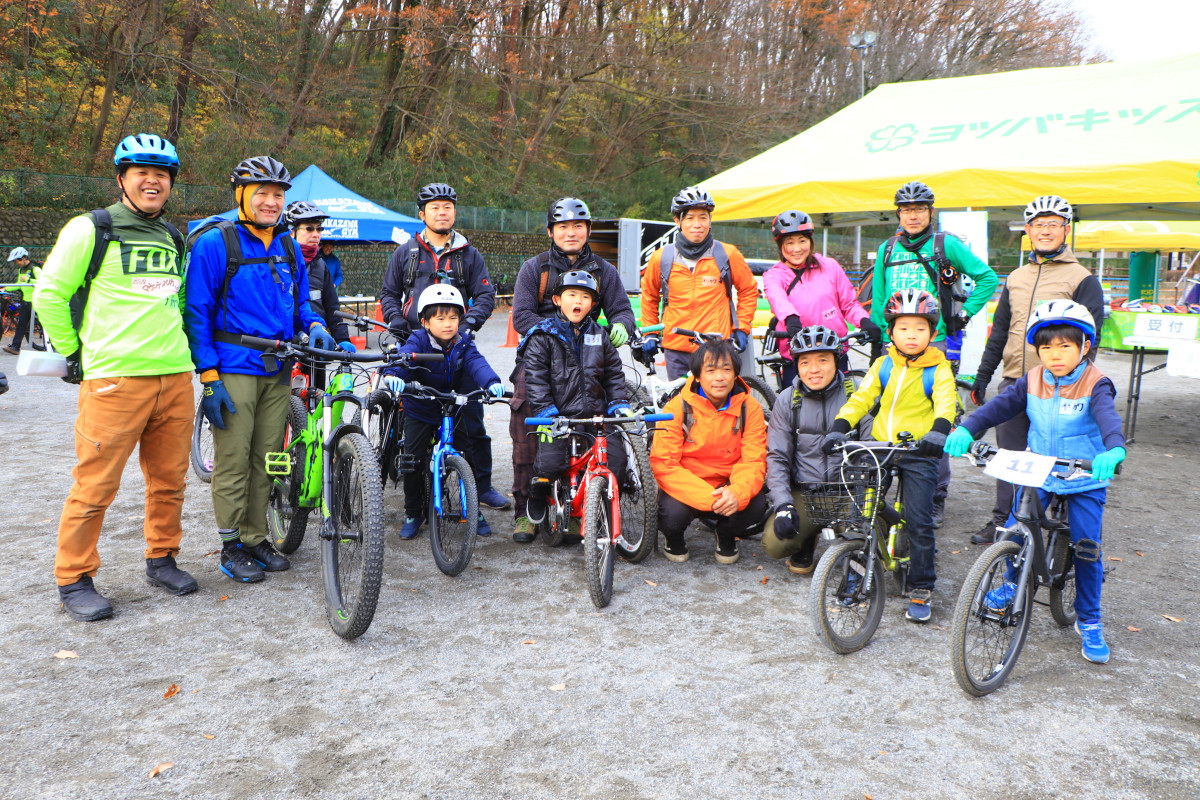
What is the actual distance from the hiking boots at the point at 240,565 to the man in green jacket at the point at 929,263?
413cm

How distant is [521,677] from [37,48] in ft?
73.4

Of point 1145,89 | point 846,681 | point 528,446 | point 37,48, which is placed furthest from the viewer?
point 37,48

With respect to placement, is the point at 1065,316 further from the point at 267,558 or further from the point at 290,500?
the point at 267,558

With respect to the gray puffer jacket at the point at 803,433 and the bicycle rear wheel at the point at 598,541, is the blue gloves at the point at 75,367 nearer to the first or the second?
the bicycle rear wheel at the point at 598,541

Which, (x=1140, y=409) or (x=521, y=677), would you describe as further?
(x=1140, y=409)

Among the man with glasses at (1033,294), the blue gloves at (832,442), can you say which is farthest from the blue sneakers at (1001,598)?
the man with glasses at (1033,294)

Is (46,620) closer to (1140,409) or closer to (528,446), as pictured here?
(528,446)

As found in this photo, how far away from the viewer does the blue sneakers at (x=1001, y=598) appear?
345 centimetres

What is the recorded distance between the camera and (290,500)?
4797 mm

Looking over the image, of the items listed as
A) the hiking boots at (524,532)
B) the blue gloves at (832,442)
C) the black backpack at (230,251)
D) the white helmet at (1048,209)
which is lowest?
the hiking boots at (524,532)

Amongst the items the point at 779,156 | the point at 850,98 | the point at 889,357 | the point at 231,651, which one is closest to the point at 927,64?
the point at 850,98

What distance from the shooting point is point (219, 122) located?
22734mm

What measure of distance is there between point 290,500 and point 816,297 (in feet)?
11.9

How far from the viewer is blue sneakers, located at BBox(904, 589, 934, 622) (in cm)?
413
